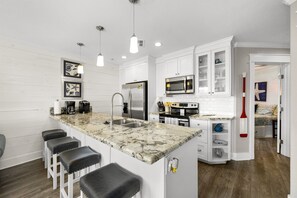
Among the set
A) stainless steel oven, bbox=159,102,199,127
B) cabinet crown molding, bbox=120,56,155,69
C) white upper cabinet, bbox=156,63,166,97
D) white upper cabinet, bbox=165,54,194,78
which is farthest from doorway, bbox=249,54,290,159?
cabinet crown molding, bbox=120,56,155,69

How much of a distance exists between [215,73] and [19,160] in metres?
4.44

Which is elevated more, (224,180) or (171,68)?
(171,68)

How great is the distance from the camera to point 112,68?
4352 millimetres

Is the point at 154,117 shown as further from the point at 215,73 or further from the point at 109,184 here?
the point at 109,184

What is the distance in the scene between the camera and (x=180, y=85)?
335 cm

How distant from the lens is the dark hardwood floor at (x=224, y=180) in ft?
6.06

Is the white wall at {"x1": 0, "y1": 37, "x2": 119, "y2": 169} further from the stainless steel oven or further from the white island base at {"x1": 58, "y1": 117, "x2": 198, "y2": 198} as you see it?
the stainless steel oven

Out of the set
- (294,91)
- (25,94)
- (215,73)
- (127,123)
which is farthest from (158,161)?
(25,94)

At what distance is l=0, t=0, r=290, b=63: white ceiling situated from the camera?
1679 millimetres

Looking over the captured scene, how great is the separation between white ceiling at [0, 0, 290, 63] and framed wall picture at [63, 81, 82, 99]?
2.92 feet

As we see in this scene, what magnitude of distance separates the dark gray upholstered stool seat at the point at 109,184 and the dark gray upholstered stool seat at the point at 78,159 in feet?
1.11

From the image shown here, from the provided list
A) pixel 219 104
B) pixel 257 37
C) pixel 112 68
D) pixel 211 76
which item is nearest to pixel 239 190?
pixel 219 104

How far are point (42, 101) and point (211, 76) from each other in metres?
3.74

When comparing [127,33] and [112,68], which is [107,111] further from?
[127,33]
